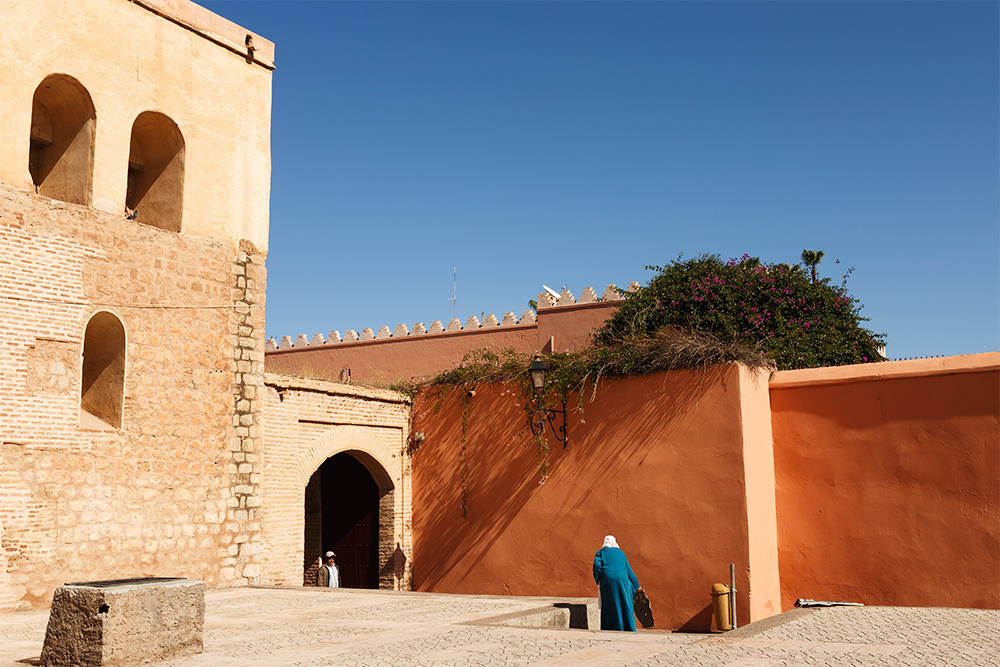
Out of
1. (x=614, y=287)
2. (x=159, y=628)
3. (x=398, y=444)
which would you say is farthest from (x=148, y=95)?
(x=614, y=287)

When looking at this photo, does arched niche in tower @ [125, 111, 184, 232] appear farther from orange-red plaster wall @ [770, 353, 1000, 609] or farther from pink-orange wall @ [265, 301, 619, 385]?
orange-red plaster wall @ [770, 353, 1000, 609]

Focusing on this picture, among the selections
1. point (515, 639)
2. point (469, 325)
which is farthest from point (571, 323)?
point (515, 639)

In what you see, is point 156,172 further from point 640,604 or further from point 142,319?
point 640,604

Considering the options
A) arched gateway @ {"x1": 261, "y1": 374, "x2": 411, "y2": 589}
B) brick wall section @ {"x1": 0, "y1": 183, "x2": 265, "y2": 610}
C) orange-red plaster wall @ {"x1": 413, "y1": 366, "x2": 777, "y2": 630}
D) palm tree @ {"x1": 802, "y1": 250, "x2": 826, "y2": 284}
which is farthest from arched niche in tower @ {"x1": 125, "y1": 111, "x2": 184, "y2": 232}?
palm tree @ {"x1": 802, "y1": 250, "x2": 826, "y2": 284}

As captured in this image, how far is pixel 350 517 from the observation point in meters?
13.3

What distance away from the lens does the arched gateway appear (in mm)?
10883

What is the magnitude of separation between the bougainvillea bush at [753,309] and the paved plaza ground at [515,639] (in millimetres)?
5710

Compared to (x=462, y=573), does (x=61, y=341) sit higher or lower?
higher

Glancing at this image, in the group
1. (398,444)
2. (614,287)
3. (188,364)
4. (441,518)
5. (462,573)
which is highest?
(614,287)

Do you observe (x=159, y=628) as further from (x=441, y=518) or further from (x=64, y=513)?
(x=441, y=518)

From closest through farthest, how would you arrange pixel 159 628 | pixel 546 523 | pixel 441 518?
pixel 159 628 < pixel 546 523 < pixel 441 518

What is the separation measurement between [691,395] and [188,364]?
5986 millimetres

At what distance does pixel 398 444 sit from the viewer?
1274 cm

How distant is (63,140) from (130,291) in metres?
1.97
